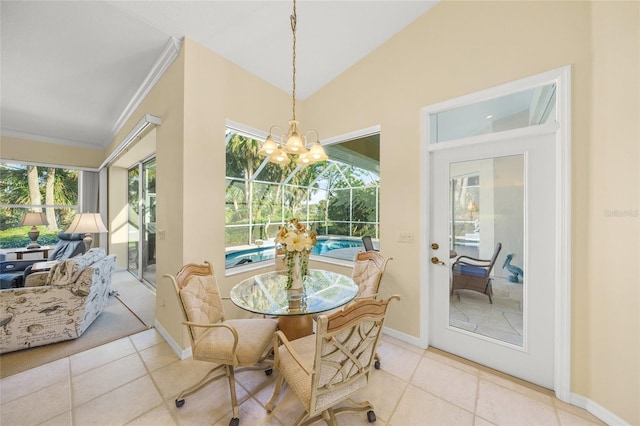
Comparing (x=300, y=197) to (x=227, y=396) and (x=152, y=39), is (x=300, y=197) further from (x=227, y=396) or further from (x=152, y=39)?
(x=227, y=396)

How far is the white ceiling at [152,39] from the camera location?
2.02 meters

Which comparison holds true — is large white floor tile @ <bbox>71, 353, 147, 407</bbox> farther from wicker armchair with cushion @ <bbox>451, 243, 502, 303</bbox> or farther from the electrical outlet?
wicker armchair with cushion @ <bbox>451, 243, 502, 303</bbox>

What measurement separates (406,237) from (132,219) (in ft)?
19.9

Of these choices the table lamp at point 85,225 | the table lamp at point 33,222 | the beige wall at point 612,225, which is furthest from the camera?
the table lamp at point 33,222

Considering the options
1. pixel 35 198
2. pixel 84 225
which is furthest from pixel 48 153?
pixel 84 225

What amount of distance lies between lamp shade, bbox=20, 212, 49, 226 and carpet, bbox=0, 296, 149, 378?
2877 millimetres

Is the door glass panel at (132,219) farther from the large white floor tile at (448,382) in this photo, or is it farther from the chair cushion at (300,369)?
the large white floor tile at (448,382)

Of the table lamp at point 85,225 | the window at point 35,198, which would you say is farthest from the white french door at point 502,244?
the window at point 35,198

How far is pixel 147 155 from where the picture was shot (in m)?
4.19

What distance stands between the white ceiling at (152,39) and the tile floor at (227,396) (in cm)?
309

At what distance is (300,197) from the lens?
581cm

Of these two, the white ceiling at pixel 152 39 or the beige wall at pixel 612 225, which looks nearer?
the beige wall at pixel 612 225

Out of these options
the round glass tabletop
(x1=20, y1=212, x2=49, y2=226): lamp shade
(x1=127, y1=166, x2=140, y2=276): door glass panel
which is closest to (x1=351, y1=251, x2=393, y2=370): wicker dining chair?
the round glass tabletop

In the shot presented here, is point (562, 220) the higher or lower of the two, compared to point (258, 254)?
higher
